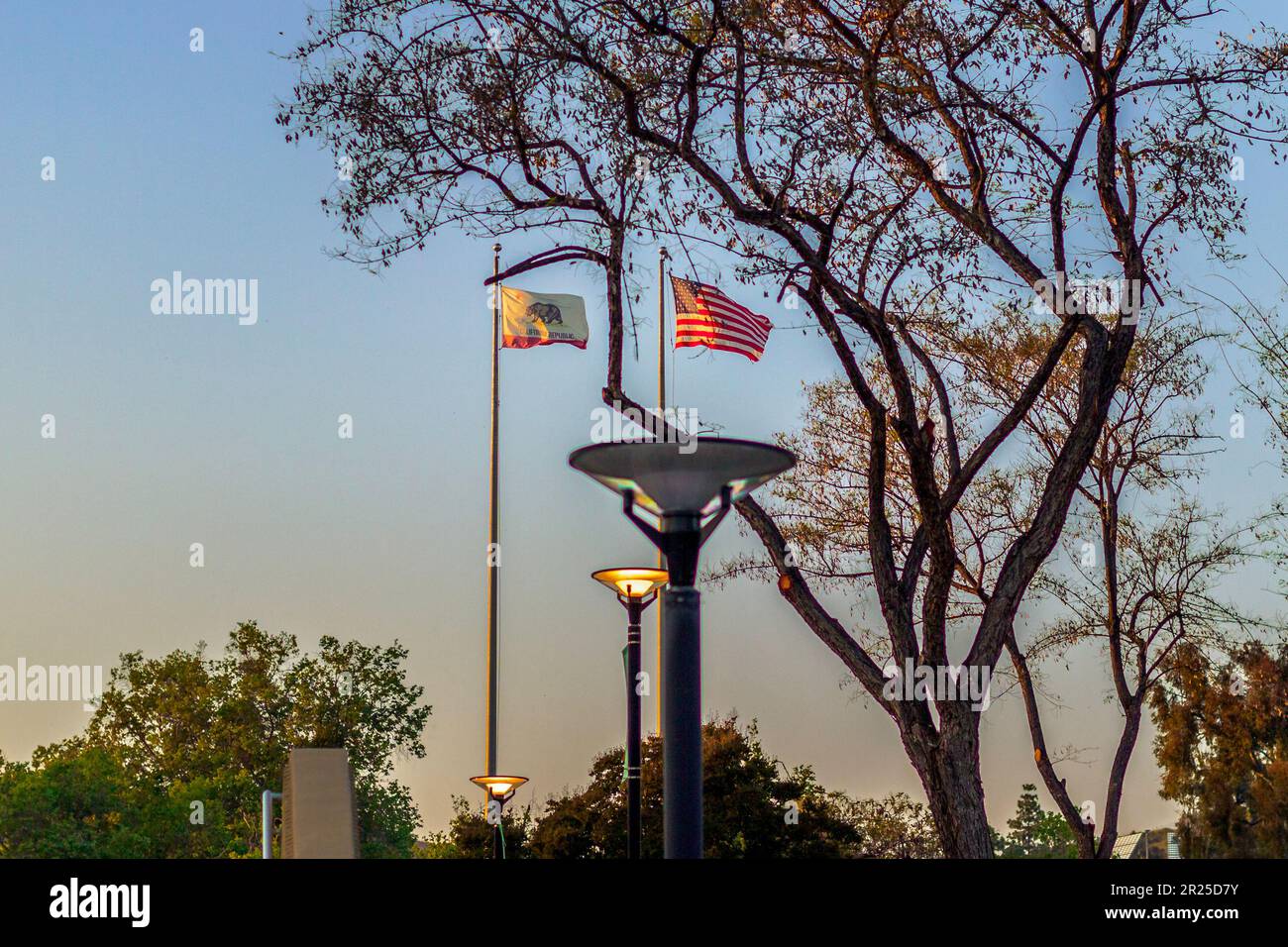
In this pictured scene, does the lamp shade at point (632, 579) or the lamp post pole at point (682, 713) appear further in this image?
the lamp shade at point (632, 579)

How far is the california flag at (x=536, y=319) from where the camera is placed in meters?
22.9

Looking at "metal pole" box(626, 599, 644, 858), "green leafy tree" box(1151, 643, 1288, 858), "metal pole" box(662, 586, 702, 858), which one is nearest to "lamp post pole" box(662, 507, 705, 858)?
"metal pole" box(662, 586, 702, 858)

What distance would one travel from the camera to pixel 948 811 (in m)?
12.7

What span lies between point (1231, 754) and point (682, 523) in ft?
94.8

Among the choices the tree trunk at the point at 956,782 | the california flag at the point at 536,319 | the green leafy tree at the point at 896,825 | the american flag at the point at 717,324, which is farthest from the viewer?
the green leafy tree at the point at 896,825

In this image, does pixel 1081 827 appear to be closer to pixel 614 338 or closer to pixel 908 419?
pixel 908 419

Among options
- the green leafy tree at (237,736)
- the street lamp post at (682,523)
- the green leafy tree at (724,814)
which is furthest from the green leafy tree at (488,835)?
the street lamp post at (682,523)

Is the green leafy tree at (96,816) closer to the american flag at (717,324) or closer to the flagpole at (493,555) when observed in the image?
the flagpole at (493,555)

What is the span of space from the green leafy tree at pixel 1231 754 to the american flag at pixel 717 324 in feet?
36.6

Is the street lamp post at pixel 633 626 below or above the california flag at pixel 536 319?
below

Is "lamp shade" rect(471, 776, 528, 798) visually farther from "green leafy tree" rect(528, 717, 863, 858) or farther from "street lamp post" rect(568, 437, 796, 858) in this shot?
"street lamp post" rect(568, 437, 796, 858)

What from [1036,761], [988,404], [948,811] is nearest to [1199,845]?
[1036,761]
